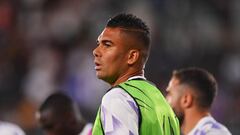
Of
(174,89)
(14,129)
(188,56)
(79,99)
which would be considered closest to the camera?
(174,89)

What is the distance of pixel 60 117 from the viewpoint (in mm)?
6758

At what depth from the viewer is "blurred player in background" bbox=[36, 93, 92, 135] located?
6715 mm

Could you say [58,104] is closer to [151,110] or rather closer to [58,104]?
[58,104]

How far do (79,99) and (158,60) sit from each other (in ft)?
4.42

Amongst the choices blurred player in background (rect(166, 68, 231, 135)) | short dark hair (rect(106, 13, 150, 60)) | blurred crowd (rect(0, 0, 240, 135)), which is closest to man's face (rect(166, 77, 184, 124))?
blurred player in background (rect(166, 68, 231, 135))

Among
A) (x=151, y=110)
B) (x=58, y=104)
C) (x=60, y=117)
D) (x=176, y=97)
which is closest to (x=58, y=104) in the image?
(x=58, y=104)

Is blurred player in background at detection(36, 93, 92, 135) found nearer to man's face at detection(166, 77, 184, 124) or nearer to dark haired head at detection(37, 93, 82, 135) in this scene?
dark haired head at detection(37, 93, 82, 135)

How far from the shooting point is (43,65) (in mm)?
12758

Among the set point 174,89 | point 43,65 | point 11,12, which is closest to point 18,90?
point 43,65

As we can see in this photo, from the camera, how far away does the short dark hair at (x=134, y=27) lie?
4.79 metres

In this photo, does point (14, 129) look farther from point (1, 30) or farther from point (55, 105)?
point (1, 30)

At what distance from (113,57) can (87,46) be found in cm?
840

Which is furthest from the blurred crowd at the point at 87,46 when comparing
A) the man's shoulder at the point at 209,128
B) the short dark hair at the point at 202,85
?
the man's shoulder at the point at 209,128

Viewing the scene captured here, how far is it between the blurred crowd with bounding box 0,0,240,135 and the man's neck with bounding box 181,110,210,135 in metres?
5.30
